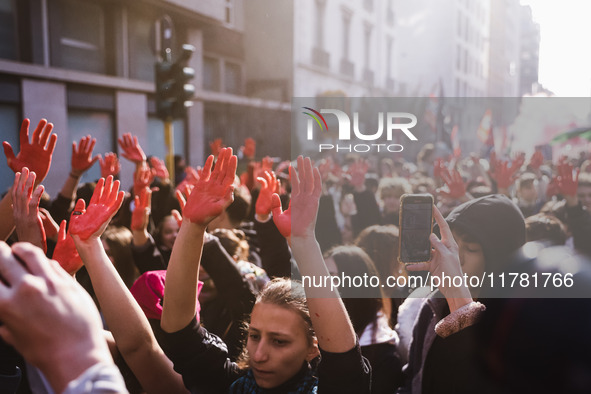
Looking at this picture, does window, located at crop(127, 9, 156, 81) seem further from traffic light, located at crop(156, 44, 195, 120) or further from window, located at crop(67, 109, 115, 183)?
traffic light, located at crop(156, 44, 195, 120)

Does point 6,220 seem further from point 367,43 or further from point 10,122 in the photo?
point 367,43

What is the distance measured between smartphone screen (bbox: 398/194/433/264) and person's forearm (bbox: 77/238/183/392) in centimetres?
90

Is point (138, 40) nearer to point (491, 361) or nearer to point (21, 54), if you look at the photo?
point (21, 54)

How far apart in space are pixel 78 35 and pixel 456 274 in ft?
38.3

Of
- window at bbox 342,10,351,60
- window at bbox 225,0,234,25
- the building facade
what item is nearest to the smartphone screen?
the building facade

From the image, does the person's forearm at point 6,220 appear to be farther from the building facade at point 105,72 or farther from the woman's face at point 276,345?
the building facade at point 105,72

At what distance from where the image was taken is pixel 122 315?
1.58 meters

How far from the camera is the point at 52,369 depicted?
2.91 ft

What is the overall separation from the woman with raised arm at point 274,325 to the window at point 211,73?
1527 centimetres

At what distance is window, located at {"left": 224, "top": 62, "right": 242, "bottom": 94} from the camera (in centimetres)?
1761

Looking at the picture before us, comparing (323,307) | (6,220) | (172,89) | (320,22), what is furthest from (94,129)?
(323,307)

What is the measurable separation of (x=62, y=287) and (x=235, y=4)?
17781 millimetres

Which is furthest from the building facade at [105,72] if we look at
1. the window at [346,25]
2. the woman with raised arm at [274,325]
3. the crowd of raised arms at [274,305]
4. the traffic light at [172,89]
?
the woman with raised arm at [274,325]

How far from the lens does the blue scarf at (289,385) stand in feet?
5.46
